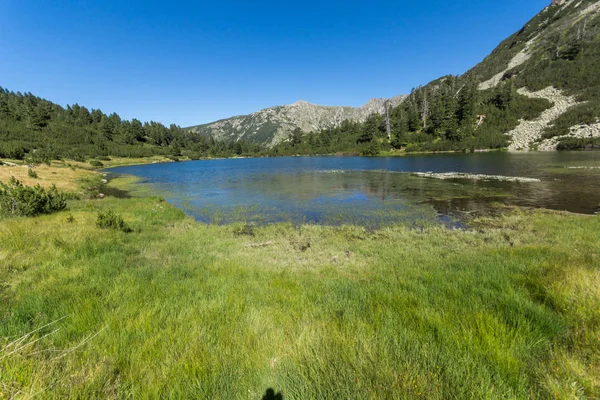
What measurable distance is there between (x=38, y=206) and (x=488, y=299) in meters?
24.9

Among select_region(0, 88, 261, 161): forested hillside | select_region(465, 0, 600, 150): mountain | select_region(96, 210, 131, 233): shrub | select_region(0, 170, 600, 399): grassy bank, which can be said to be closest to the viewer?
select_region(0, 170, 600, 399): grassy bank

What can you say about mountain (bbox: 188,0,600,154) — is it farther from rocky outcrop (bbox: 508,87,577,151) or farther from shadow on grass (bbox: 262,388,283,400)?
shadow on grass (bbox: 262,388,283,400)

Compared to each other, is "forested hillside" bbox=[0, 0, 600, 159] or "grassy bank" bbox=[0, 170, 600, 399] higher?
"forested hillside" bbox=[0, 0, 600, 159]

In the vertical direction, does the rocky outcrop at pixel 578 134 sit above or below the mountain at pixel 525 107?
below

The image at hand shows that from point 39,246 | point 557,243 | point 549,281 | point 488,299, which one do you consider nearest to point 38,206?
point 39,246

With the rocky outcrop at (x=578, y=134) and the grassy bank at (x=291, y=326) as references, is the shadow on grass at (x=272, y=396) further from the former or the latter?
the rocky outcrop at (x=578, y=134)

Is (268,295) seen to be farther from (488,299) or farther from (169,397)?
(488,299)

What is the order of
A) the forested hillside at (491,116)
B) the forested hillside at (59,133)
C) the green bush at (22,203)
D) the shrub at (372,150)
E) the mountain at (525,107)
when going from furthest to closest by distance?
the shrub at (372,150), the forested hillside at (59,133), the forested hillside at (491,116), the mountain at (525,107), the green bush at (22,203)

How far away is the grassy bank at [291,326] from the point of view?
3.15 m

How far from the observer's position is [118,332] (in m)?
4.51

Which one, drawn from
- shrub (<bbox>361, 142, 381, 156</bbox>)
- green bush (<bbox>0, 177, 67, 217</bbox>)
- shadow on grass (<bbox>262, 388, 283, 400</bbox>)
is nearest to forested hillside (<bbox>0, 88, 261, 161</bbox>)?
green bush (<bbox>0, 177, 67, 217</bbox>)

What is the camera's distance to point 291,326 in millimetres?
4875

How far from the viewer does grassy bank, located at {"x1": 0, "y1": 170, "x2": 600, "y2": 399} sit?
315 cm

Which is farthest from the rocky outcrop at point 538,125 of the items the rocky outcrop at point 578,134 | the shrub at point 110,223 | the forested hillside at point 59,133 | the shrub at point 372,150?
the forested hillside at point 59,133
